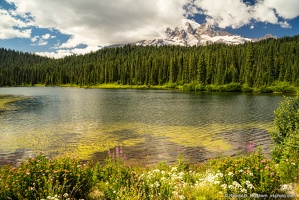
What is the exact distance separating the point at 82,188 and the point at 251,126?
1341 inches

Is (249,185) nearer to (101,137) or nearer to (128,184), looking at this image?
(128,184)

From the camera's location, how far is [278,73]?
550 feet

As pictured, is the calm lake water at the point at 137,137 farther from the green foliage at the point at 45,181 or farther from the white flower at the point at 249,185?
the white flower at the point at 249,185

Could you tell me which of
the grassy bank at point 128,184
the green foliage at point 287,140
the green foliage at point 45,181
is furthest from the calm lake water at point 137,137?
the green foliage at point 45,181

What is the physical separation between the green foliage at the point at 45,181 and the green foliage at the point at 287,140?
29.7ft

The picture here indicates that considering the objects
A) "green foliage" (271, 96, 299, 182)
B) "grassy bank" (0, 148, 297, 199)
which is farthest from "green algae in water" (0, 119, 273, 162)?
"grassy bank" (0, 148, 297, 199)

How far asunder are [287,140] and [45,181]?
1342 cm

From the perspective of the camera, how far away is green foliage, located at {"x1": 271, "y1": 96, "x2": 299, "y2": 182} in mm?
11219

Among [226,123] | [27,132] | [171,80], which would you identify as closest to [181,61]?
[171,80]

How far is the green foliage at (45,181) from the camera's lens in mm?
8062

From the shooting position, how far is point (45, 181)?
841 centimetres

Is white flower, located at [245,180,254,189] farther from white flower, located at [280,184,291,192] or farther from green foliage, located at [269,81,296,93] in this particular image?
green foliage, located at [269,81,296,93]

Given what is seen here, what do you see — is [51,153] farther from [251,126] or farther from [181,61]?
[181,61]

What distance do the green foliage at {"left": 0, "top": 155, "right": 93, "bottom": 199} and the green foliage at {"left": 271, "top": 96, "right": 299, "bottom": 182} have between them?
9.06 metres
